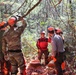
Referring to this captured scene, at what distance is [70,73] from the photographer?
23.7ft

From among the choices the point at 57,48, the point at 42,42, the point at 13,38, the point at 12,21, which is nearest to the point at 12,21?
the point at 12,21

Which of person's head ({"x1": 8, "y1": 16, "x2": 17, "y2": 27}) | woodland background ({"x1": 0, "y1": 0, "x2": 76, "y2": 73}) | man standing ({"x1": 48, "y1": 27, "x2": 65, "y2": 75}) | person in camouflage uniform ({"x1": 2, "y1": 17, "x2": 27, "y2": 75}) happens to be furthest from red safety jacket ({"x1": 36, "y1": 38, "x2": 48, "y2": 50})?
person's head ({"x1": 8, "y1": 16, "x2": 17, "y2": 27})

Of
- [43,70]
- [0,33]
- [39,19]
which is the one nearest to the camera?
[0,33]

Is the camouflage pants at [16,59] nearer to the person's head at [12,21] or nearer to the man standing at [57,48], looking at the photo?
the person's head at [12,21]

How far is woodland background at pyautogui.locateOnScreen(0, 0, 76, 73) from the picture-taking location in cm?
816

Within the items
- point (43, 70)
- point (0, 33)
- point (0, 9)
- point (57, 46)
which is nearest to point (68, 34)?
point (43, 70)

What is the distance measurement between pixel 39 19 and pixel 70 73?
6446 millimetres

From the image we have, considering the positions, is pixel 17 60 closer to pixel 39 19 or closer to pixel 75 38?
pixel 75 38

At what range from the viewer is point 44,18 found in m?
12.7

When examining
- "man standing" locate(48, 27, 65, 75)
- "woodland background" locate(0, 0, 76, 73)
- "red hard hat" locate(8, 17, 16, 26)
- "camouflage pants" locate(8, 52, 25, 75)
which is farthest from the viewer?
"woodland background" locate(0, 0, 76, 73)

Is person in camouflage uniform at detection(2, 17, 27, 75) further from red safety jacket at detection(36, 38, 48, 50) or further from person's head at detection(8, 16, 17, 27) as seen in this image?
red safety jacket at detection(36, 38, 48, 50)

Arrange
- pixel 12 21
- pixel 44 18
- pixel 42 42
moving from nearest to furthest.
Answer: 1. pixel 12 21
2. pixel 42 42
3. pixel 44 18

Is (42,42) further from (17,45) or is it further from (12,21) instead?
(12,21)

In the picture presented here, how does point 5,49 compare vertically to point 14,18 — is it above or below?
below
